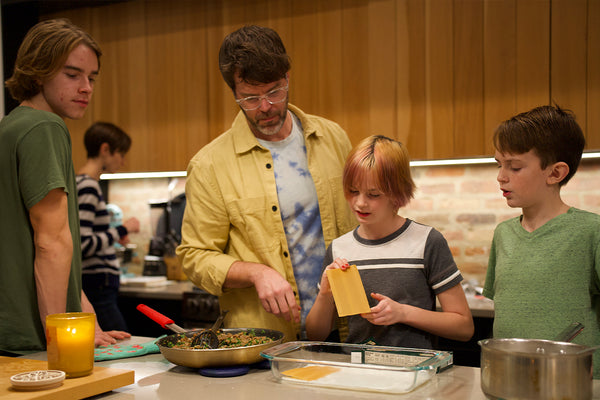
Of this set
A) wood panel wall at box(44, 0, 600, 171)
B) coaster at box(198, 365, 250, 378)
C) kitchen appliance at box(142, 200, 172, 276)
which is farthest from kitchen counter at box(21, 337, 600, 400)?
kitchen appliance at box(142, 200, 172, 276)

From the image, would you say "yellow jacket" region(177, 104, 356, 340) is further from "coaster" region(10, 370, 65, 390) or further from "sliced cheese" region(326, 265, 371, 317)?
"coaster" region(10, 370, 65, 390)

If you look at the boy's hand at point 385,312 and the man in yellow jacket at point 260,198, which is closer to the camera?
the boy's hand at point 385,312

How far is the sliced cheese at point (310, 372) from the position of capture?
1.34 m

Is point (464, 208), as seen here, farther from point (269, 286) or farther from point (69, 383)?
point (69, 383)

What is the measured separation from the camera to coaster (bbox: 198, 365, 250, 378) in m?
1.42

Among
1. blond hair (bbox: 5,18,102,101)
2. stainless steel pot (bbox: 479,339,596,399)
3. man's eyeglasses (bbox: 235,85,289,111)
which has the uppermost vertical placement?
→ blond hair (bbox: 5,18,102,101)

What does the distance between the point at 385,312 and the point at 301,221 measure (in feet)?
1.79

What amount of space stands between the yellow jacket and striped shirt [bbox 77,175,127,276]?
139cm

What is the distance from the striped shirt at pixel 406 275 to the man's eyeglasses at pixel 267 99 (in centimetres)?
55

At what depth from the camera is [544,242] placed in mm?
1591

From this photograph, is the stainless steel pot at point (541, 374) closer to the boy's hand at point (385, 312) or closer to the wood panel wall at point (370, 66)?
the boy's hand at point (385, 312)

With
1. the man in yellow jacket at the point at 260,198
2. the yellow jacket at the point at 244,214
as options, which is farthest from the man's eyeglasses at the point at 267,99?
the yellow jacket at the point at 244,214

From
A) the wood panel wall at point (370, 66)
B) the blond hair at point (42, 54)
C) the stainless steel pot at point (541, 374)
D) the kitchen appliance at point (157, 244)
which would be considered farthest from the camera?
the kitchen appliance at point (157, 244)

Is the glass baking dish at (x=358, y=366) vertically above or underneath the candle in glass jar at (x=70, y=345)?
underneath
